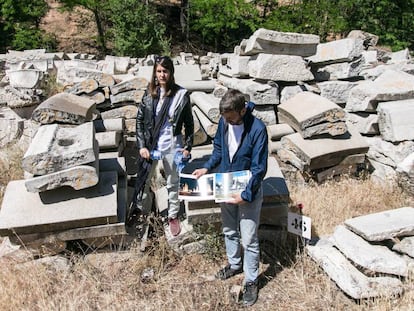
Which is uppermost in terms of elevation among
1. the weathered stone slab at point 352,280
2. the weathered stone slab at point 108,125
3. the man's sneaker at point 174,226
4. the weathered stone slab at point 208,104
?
the weathered stone slab at point 208,104

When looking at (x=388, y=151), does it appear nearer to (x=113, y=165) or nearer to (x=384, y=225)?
(x=384, y=225)

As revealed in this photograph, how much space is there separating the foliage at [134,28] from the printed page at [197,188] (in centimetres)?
1362

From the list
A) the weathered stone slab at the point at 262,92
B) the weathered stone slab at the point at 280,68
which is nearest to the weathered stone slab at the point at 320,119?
the weathered stone slab at the point at 262,92

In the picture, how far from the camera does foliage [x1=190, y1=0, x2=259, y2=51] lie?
18.2 m

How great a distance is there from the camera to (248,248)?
3.45m

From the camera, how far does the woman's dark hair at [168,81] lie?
11.9ft

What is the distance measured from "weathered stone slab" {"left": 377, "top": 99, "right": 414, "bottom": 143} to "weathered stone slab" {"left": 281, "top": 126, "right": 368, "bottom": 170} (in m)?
0.37

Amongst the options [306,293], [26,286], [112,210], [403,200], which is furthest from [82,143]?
[403,200]

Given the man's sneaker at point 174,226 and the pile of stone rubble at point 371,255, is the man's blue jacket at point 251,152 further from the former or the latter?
the pile of stone rubble at point 371,255

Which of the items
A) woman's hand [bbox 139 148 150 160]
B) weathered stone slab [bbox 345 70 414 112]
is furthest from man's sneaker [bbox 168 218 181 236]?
weathered stone slab [bbox 345 70 414 112]

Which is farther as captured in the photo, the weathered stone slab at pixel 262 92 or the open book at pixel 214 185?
the weathered stone slab at pixel 262 92

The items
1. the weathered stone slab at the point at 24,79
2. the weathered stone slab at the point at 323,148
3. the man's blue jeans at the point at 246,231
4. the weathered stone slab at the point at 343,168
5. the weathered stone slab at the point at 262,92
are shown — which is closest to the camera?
the man's blue jeans at the point at 246,231

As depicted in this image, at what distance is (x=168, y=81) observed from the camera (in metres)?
3.73

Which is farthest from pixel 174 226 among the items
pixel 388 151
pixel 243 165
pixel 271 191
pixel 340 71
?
pixel 340 71
